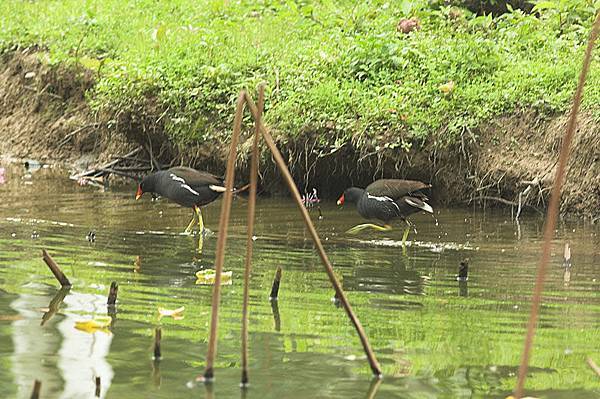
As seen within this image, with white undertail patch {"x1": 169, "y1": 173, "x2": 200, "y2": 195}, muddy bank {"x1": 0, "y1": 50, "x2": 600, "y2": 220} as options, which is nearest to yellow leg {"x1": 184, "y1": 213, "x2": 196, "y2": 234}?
white undertail patch {"x1": 169, "y1": 173, "x2": 200, "y2": 195}

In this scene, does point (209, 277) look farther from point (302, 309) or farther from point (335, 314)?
point (335, 314)

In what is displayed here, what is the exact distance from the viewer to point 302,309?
7.11m

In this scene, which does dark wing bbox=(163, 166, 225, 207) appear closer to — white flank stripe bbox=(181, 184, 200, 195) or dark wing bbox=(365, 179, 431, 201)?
white flank stripe bbox=(181, 184, 200, 195)

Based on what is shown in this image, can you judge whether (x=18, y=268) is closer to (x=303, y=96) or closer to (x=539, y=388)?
(x=539, y=388)

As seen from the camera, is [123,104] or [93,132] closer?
[123,104]

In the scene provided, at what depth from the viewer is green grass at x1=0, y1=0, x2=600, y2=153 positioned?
12.4 meters

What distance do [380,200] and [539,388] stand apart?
5330 mm

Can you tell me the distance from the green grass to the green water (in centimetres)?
128

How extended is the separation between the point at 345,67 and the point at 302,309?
22.1 feet

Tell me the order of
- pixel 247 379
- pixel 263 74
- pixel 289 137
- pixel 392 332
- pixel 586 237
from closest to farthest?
pixel 247 379 < pixel 392 332 < pixel 586 237 < pixel 289 137 < pixel 263 74

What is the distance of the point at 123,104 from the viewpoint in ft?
46.5

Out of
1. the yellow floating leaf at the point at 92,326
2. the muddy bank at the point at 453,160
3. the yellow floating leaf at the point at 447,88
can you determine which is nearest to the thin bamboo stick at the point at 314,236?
the yellow floating leaf at the point at 92,326

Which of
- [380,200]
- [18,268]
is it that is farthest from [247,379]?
[380,200]

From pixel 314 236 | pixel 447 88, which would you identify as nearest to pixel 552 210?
pixel 314 236
